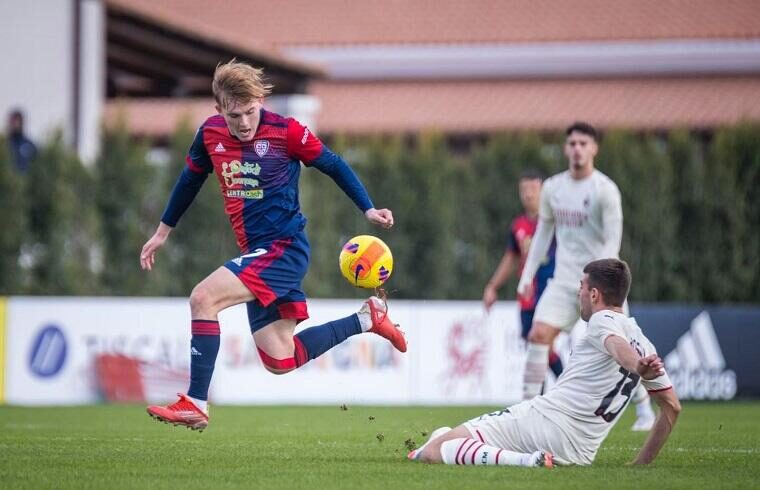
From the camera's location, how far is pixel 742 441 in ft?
33.3

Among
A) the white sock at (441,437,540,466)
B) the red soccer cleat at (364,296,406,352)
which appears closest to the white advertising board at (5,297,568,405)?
the red soccer cleat at (364,296,406,352)

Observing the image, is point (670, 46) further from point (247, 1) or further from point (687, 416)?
point (687, 416)

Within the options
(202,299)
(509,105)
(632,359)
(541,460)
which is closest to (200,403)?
(202,299)

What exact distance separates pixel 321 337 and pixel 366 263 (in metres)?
0.58

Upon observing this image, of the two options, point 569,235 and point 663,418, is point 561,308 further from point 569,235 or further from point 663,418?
point 663,418

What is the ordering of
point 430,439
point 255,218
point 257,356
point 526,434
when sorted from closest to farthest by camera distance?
point 526,434 < point 430,439 < point 255,218 < point 257,356

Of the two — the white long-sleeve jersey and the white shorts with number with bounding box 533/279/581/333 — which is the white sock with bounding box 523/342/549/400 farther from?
the white long-sleeve jersey

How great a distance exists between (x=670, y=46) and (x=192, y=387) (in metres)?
22.7

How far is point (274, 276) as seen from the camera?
28.0 ft

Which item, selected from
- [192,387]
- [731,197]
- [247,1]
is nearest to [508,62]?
[247,1]

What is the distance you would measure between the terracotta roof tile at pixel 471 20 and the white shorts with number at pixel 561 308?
60.4 feet

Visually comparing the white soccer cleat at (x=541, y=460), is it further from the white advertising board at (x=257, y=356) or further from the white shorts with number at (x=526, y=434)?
the white advertising board at (x=257, y=356)

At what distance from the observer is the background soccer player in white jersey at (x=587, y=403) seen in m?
7.32

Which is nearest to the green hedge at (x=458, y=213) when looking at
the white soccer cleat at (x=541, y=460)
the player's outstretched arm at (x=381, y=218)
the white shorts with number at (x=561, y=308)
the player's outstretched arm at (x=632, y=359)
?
the white shorts with number at (x=561, y=308)
